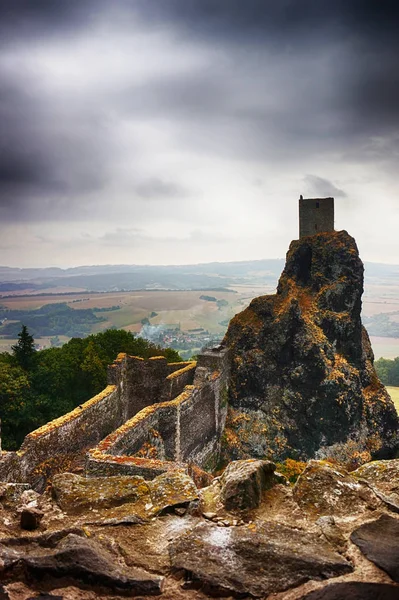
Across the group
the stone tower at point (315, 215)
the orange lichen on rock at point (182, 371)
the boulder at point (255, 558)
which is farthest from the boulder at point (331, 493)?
the stone tower at point (315, 215)

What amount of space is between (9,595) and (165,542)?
125cm

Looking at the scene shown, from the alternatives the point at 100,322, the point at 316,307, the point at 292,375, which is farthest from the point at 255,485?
the point at 100,322

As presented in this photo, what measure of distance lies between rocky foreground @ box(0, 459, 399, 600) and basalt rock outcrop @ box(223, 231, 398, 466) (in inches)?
1083

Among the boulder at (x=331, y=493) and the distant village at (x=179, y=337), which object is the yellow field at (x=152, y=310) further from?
the boulder at (x=331, y=493)

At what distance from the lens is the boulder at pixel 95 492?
4.27 meters

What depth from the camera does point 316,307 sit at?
38000 millimetres

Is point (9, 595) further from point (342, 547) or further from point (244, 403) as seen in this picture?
point (244, 403)

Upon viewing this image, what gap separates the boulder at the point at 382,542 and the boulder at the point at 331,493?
28 centimetres

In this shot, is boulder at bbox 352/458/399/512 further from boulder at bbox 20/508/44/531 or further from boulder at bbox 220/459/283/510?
boulder at bbox 20/508/44/531

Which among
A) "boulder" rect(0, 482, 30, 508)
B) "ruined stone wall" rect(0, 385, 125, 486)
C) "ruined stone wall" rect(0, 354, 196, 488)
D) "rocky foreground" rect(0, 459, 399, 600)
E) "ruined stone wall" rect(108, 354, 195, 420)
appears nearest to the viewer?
"rocky foreground" rect(0, 459, 399, 600)

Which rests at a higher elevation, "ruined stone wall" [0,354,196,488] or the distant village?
"ruined stone wall" [0,354,196,488]

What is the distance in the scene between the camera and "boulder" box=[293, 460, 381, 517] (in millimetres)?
4031

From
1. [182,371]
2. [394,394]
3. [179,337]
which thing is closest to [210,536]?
[182,371]

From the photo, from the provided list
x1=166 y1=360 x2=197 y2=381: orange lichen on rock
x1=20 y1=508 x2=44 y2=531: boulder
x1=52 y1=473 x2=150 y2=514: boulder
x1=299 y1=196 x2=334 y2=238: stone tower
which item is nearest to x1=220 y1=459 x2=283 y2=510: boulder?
x1=52 y1=473 x2=150 y2=514: boulder
